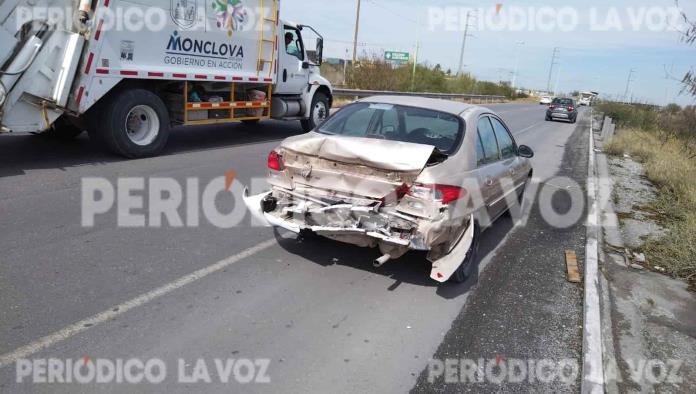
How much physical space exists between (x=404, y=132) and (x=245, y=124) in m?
10.0

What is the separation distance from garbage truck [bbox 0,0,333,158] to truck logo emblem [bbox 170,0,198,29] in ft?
0.06

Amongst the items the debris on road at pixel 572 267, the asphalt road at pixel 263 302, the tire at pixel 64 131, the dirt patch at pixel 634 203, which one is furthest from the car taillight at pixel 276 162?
the tire at pixel 64 131

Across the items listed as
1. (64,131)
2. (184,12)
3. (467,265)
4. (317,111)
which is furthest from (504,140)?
(317,111)

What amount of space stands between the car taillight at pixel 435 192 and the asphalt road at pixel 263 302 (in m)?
0.88

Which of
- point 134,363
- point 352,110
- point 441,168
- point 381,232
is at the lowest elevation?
point 134,363

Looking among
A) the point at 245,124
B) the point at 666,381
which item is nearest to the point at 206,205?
the point at 666,381

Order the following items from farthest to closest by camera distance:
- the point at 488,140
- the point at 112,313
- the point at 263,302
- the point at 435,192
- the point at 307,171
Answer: the point at 488,140 < the point at 307,171 < the point at 435,192 < the point at 263,302 < the point at 112,313

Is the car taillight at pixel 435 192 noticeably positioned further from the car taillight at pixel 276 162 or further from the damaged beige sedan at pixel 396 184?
the car taillight at pixel 276 162

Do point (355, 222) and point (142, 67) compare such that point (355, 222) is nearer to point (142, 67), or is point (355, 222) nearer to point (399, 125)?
point (399, 125)

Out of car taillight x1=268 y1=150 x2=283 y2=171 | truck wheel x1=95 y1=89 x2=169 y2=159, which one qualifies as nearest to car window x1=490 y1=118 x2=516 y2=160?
car taillight x1=268 y1=150 x2=283 y2=171

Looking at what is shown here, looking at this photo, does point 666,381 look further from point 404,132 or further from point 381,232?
point 404,132

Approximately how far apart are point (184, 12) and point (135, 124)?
86.8 inches

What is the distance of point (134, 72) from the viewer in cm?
834

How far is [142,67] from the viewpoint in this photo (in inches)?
335
